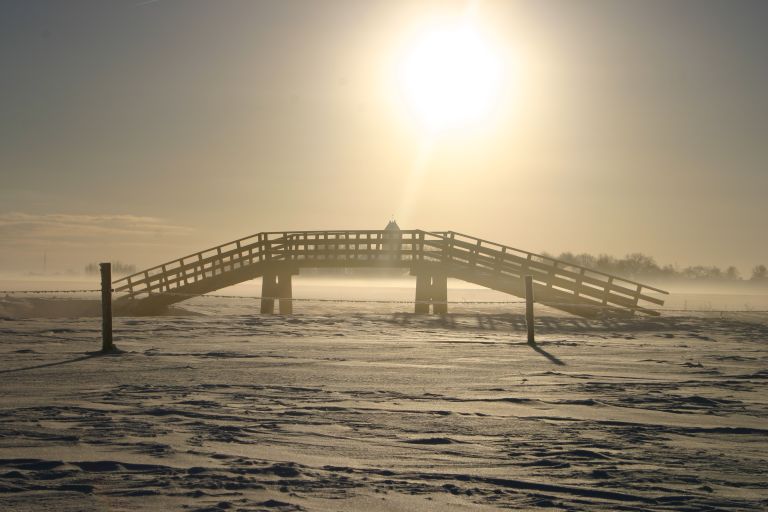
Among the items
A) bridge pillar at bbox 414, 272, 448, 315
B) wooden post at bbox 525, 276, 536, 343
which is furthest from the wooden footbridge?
wooden post at bbox 525, 276, 536, 343

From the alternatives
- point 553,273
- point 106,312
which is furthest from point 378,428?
point 553,273

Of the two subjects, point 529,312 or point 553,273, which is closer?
point 529,312

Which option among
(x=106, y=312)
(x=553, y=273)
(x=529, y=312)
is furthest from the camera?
(x=553, y=273)

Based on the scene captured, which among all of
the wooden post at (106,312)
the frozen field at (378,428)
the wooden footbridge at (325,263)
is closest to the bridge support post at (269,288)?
the wooden footbridge at (325,263)

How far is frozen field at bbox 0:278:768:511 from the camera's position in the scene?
4.64m

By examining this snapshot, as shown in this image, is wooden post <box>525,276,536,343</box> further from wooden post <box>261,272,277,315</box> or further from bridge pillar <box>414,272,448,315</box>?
wooden post <box>261,272,277,315</box>

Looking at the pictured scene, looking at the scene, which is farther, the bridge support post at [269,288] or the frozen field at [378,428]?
the bridge support post at [269,288]

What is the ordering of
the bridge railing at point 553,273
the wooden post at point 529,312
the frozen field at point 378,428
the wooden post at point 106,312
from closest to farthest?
the frozen field at point 378,428, the wooden post at point 106,312, the wooden post at point 529,312, the bridge railing at point 553,273

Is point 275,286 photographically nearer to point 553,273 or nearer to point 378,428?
point 553,273

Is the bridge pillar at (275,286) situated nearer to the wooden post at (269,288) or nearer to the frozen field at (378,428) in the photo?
the wooden post at (269,288)

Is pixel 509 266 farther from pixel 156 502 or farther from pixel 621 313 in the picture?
pixel 156 502

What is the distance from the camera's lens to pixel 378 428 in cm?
657

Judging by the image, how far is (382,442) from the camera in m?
6.02

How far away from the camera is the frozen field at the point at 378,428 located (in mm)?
4645
